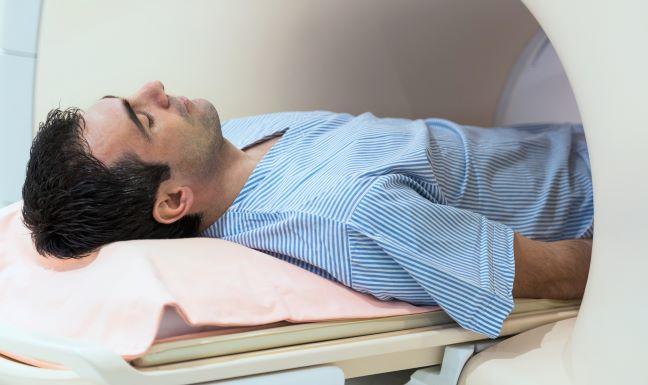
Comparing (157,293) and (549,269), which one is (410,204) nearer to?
(549,269)

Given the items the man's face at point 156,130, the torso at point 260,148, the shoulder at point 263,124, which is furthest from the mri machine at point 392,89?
the man's face at point 156,130

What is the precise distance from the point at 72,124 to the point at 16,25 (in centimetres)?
41

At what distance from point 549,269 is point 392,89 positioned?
32.3 inches

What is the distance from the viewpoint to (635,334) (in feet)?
3.19

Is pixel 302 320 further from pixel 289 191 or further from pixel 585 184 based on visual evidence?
pixel 585 184

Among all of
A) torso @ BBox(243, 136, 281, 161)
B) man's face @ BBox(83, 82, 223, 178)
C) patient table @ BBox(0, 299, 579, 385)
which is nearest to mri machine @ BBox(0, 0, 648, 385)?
patient table @ BBox(0, 299, 579, 385)

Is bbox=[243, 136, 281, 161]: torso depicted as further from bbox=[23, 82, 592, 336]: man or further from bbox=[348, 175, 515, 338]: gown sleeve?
bbox=[348, 175, 515, 338]: gown sleeve

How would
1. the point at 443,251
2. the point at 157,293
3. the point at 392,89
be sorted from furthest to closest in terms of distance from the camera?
the point at 392,89, the point at 443,251, the point at 157,293

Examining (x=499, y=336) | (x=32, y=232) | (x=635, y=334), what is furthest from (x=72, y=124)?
(x=635, y=334)

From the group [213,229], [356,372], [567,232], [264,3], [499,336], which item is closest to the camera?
[356,372]

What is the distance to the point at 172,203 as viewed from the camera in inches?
50.8

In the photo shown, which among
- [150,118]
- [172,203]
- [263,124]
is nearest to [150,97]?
[150,118]

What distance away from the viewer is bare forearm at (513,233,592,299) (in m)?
1.22

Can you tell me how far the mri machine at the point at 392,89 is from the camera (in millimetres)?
966
